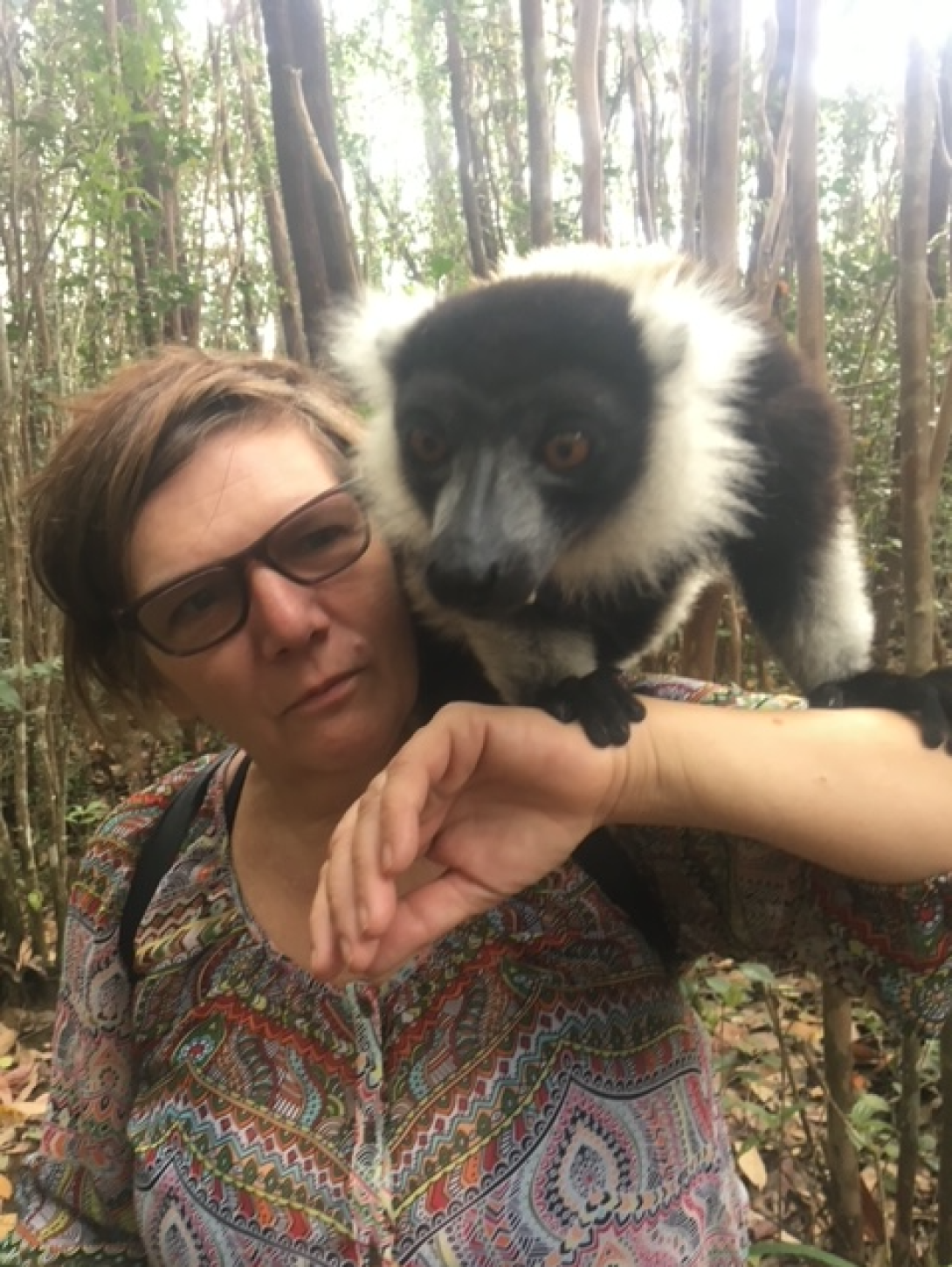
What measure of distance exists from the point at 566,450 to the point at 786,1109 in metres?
1.42

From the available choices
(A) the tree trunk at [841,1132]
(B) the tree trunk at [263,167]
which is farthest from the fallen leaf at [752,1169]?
(B) the tree trunk at [263,167]

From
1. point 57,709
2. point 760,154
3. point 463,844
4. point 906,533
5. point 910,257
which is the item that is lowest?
point 57,709

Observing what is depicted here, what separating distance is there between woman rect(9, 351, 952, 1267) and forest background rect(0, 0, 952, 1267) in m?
0.58

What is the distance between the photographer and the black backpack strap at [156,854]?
1.39 meters

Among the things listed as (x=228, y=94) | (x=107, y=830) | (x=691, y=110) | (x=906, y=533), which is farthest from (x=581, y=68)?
(x=228, y=94)

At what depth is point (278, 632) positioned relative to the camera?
1.25 m

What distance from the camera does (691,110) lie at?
254 centimetres

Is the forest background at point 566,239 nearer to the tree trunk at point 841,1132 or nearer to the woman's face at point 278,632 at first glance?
the tree trunk at point 841,1132

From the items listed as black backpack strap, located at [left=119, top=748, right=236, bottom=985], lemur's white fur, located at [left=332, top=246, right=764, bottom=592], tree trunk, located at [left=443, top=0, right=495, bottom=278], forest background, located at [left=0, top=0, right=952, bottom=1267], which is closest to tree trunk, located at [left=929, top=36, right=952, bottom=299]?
forest background, located at [left=0, top=0, right=952, bottom=1267]

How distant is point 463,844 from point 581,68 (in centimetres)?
225

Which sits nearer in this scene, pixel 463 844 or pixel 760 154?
pixel 463 844

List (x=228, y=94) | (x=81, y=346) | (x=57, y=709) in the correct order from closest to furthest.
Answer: (x=57, y=709), (x=81, y=346), (x=228, y=94)

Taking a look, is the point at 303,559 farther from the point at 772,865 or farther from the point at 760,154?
the point at 760,154

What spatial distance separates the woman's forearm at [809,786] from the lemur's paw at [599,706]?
3 centimetres
